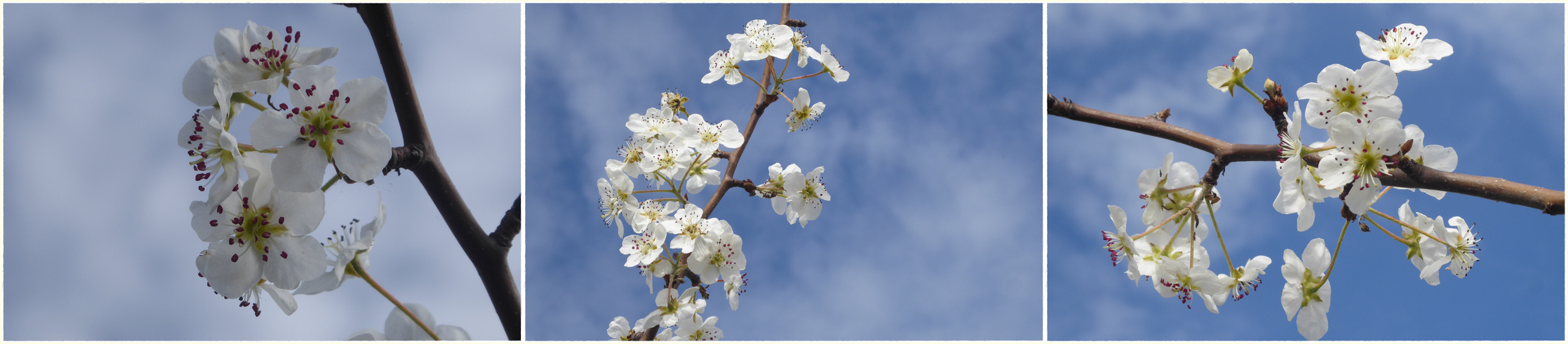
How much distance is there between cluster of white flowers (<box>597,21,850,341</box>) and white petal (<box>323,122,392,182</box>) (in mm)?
776

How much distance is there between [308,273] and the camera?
1077 mm

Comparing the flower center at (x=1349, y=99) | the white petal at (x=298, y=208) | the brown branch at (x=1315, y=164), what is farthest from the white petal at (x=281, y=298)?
the flower center at (x=1349, y=99)

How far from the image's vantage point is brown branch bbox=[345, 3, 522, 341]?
44.9 inches

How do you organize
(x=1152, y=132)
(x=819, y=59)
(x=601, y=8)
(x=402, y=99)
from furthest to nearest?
(x=601, y=8), (x=819, y=59), (x=1152, y=132), (x=402, y=99)

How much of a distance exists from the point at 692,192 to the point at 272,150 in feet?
3.30

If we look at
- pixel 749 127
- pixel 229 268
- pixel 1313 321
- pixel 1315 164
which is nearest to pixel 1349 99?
pixel 1315 164

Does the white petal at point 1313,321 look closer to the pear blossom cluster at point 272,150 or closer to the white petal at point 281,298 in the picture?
the pear blossom cluster at point 272,150

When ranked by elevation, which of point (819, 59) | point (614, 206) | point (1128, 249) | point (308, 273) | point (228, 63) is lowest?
point (308, 273)

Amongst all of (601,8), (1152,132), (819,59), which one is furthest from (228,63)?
(1152,132)

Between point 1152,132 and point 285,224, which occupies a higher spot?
point 1152,132

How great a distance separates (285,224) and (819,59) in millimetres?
1378

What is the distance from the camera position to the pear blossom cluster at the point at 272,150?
100 cm

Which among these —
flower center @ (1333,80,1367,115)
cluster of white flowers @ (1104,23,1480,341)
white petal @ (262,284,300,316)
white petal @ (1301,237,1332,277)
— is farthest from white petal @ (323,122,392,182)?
white petal @ (1301,237,1332,277)

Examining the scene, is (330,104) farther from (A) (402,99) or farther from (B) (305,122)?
(A) (402,99)
